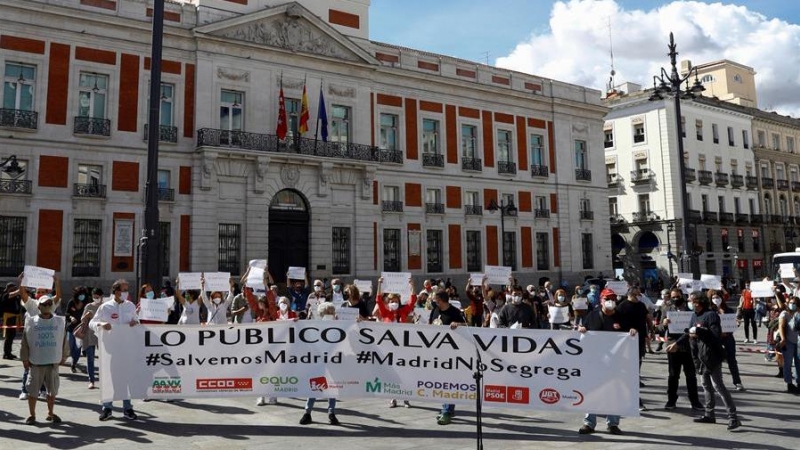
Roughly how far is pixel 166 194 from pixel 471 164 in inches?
650

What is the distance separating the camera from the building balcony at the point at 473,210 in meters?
35.3

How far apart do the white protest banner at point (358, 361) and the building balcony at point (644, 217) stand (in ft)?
139

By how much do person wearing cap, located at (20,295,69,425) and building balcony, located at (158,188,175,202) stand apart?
18438mm

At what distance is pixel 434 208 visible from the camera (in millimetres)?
34156

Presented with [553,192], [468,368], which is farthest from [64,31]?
[553,192]

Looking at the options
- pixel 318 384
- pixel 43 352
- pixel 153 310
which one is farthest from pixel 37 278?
pixel 318 384

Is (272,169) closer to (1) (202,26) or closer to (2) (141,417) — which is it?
(1) (202,26)

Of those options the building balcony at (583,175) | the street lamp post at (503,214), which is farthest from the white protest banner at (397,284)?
the building balcony at (583,175)

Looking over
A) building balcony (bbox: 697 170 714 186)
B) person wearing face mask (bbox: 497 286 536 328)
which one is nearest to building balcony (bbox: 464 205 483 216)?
building balcony (bbox: 697 170 714 186)

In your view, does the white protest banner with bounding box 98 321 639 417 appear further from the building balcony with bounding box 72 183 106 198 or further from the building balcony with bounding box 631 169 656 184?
the building balcony with bounding box 631 169 656 184

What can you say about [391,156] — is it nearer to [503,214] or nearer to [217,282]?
[503,214]

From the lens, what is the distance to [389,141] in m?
33.6

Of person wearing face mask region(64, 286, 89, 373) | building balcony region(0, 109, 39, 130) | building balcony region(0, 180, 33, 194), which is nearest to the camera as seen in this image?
person wearing face mask region(64, 286, 89, 373)

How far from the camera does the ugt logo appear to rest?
8.73 metres
